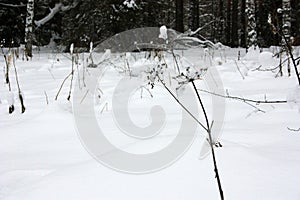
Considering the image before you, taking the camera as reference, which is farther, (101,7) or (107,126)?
(101,7)

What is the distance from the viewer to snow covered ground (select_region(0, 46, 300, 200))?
120 centimetres

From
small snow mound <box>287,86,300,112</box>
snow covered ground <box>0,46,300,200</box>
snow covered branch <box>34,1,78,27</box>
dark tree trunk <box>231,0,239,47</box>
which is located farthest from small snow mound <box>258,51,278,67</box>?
dark tree trunk <box>231,0,239,47</box>

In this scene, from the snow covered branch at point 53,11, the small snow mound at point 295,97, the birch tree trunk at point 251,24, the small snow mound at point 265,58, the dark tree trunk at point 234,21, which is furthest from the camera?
the dark tree trunk at point 234,21

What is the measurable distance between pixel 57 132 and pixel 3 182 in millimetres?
720

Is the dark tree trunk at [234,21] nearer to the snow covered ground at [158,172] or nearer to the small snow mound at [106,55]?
the small snow mound at [106,55]

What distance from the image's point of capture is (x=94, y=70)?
433cm

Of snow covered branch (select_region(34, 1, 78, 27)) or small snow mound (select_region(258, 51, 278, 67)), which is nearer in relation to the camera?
small snow mound (select_region(258, 51, 278, 67))

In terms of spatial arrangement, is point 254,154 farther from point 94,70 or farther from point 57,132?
point 94,70

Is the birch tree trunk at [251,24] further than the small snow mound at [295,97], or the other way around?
the birch tree trunk at [251,24]

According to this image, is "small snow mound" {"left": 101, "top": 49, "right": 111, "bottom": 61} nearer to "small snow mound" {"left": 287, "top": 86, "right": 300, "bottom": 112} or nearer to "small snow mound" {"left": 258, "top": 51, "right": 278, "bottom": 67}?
"small snow mound" {"left": 258, "top": 51, "right": 278, "bottom": 67}

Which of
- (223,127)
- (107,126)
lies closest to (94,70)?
(107,126)

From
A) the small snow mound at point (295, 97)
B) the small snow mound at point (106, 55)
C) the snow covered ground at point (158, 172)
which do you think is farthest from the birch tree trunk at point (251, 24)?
the small snow mound at point (295, 97)

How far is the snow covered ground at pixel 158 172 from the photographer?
3.95 ft

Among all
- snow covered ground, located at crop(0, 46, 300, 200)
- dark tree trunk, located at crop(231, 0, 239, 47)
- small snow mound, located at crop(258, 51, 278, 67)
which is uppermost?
dark tree trunk, located at crop(231, 0, 239, 47)
